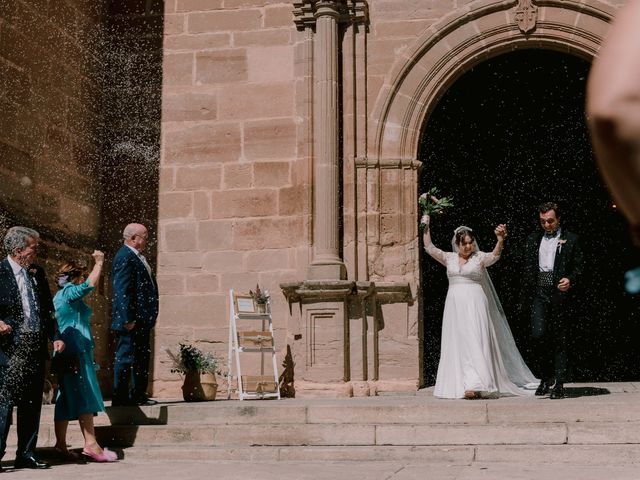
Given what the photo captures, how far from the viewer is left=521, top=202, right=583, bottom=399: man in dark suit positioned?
25.5 feet

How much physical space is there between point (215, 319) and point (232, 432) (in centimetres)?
339

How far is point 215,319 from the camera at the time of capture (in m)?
10.3

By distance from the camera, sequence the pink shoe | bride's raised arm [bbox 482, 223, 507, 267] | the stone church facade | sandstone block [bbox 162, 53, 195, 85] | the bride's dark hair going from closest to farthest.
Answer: the pink shoe
bride's raised arm [bbox 482, 223, 507, 267]
the bride's dark hair
the stone church facade
sandstone block [bbox 162, 53, 195, 85]

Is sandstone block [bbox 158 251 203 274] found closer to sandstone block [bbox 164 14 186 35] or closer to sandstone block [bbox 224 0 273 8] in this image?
sandstone block [bbox 164 14 186 35]

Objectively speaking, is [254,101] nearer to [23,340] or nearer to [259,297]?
[259,297]

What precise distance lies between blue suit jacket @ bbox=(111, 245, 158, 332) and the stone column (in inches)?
95.5

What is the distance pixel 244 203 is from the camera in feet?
34.2

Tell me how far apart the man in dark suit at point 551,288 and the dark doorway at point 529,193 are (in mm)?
5429

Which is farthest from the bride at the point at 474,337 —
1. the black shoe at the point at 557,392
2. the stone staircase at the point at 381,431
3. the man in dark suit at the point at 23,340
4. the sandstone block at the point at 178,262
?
the man in dark suit at the point at 23,340

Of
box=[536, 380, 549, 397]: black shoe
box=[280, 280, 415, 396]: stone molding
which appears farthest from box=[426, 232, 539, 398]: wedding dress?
box=[280, 280, 415, 396]: stone molding

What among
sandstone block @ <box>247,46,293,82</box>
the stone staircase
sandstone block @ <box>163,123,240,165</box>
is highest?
sandstone block @ <box>247,46,293,82</box>

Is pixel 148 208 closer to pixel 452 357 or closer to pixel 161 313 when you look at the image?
pixel 161 313

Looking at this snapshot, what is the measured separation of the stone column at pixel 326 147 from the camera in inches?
389

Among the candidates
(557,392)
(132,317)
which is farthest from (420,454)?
(132,317)
